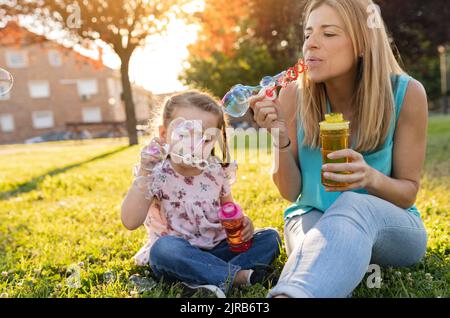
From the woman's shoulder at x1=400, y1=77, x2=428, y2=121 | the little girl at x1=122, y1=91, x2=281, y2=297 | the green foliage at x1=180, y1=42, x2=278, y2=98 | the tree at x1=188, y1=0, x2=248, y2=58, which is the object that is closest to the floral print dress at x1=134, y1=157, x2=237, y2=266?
the little girl at x1=122, y1=91, x2=281, y2=297

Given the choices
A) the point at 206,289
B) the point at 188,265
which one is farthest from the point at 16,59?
the point at 206,289

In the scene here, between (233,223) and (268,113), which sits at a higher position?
(268,113)

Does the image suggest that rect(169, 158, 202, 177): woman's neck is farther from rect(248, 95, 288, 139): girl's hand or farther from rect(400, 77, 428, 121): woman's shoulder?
rect(400, 77, 428, 121): woman's shoulder

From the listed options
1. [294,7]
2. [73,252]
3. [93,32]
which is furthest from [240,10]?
[73,252]

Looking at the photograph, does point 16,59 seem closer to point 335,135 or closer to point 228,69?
point 228,69

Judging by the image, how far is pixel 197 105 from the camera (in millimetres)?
2412

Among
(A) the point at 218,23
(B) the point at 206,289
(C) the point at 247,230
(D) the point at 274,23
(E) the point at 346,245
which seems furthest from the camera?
(A) the point at 218,23

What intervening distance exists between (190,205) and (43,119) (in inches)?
1498

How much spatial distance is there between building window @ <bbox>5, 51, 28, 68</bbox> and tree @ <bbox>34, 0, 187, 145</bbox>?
82.1 ft

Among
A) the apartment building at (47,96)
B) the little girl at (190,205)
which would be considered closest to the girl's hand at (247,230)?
the little girl at (190,205)

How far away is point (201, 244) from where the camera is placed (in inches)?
93.8

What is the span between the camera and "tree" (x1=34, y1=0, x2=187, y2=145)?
44.9 feet

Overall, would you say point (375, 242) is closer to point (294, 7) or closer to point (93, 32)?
point (294, 7)

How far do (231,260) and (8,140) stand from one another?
125 feet
